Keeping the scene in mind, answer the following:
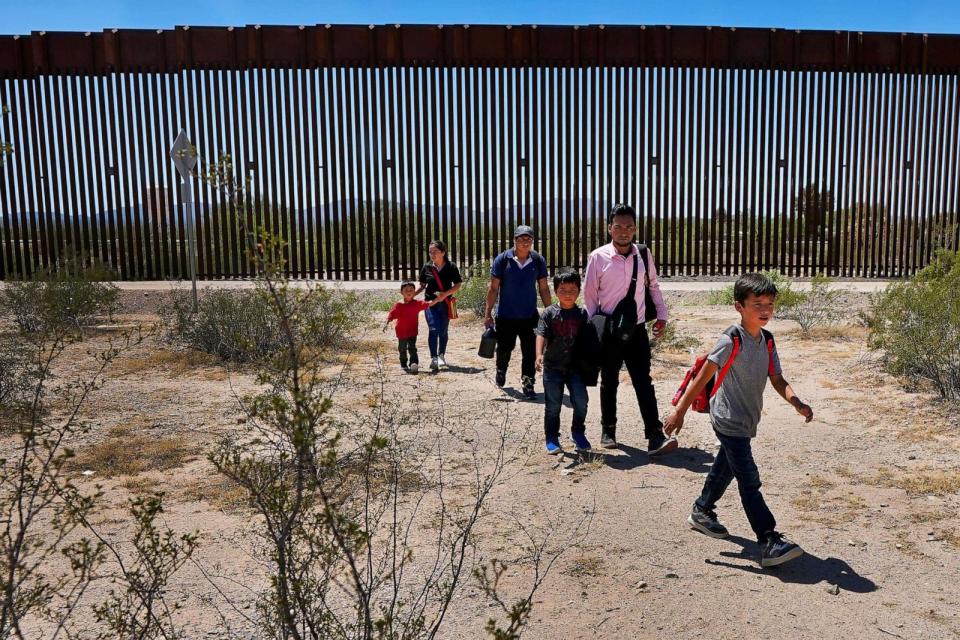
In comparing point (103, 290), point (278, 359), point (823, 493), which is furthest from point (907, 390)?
point (103, 290)

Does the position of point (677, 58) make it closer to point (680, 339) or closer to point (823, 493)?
point (680, 339)

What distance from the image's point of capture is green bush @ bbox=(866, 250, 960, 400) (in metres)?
6.67

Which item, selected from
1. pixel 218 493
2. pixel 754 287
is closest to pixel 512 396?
pixel 218 493

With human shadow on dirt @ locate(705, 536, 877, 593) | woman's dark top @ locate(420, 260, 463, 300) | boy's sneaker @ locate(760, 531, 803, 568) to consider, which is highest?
woman's dark top @ locate(420, 260, 463, 300)

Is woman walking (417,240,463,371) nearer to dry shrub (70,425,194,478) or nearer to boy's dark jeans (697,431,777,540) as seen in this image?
dry shrub (70,425,194,478)

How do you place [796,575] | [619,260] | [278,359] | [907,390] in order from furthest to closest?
[907,390] → [619,260] → [796,575] → [278,359]

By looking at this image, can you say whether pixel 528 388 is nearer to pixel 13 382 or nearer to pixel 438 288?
pixel 438 288

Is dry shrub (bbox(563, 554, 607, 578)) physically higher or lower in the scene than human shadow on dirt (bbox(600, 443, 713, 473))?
lower

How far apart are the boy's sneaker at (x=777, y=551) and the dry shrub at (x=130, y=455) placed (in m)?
3.60

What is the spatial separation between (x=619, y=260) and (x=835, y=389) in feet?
9.51

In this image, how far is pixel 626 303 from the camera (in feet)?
18.2

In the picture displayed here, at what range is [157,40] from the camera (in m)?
13.1

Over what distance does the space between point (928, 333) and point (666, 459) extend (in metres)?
2.89

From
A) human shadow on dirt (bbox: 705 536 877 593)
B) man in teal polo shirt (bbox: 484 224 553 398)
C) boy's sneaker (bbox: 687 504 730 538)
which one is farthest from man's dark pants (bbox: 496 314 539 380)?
human shadow on dirt (bbox: 705 536 877 593)
